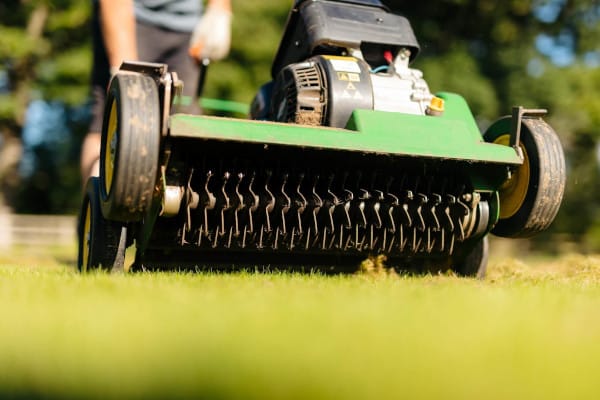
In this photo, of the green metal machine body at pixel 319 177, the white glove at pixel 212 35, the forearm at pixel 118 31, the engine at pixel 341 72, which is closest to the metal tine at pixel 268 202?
the green metal machine body at pixel 319 177

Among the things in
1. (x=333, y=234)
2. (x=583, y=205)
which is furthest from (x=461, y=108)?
(x=583, y=205)

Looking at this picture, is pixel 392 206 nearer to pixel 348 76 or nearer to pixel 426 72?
pixel 348 76

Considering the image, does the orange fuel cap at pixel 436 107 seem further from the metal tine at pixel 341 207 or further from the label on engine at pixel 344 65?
the metal tine at pixel 341 207

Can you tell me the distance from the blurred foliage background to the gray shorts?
416 inches

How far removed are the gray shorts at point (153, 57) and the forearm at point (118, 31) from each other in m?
0.31

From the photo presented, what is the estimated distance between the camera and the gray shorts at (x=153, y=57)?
4.58m

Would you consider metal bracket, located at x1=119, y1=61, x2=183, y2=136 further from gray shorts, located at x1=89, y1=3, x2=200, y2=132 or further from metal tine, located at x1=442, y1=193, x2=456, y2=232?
gray shorts, located at x1=89, y1=3, x2=200, y2=132

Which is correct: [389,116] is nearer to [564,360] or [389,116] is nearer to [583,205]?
[564,360]

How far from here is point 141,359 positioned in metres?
1.52

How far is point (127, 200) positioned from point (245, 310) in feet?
3.35

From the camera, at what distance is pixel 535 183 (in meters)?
3.39

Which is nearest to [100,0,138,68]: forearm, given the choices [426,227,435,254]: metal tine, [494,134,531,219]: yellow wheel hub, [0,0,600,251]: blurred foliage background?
[426,227,435,254]: metal tine

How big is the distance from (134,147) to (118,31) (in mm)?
1626

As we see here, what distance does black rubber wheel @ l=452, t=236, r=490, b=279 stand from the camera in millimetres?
3852
